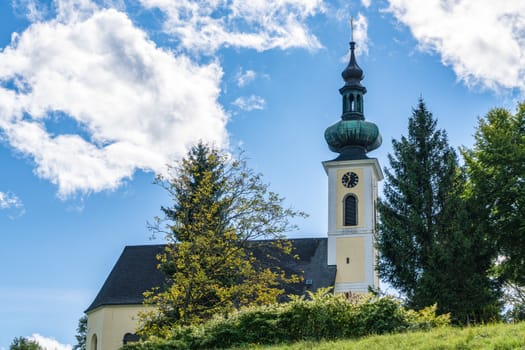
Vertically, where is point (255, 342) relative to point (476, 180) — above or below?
below

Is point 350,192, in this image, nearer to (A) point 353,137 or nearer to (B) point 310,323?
(A) point 353,137

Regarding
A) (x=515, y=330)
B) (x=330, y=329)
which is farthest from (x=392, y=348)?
(x=330, y=329)

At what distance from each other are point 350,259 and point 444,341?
1183 inches

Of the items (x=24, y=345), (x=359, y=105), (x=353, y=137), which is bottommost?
(x=24, y=345)

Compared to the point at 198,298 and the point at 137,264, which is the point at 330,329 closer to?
the point at 198,298

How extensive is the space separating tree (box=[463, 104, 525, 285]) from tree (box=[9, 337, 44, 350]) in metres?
32.7

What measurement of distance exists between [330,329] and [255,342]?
197cm

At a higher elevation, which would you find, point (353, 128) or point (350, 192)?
point (353, 128)

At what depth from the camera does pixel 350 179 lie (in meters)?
46.1

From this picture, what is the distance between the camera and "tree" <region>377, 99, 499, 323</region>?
25.1 meters

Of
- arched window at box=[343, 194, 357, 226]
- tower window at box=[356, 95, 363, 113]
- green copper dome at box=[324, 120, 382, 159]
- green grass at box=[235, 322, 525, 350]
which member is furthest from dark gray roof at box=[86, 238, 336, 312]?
green grass at box=[235, 322, 525, 350]

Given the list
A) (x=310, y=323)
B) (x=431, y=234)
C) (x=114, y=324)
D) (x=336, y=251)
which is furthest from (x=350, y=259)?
(x=310, y=323)

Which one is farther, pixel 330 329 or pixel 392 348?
pixel 330 329

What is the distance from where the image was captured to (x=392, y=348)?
14.0 m
